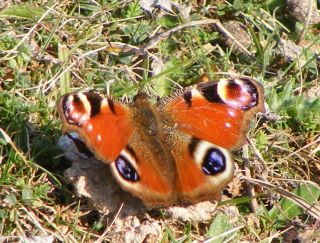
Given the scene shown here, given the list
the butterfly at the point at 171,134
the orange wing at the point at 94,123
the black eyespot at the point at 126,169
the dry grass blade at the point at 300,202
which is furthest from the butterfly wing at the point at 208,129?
the dry grass blade at the point at 300,202

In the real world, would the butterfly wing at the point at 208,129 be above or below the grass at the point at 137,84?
above

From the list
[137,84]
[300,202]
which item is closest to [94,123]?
[137,84]

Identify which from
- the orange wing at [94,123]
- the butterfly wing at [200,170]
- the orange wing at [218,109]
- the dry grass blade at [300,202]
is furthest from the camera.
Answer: the dry grass blade at [300,202]

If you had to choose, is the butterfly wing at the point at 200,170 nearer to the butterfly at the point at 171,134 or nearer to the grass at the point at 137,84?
the butterfly at the point at 171,134

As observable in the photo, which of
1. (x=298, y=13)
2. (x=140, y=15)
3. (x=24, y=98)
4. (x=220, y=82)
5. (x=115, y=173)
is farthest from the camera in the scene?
(x=298, y=13)

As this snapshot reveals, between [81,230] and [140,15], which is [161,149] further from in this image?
[140,15]

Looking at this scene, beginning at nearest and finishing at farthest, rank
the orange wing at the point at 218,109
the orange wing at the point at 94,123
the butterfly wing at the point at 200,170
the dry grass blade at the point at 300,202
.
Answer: the orange wing at the point at 94,123 < the butterfly wing at the point at 200,170 < the orange wing at the point at 218,109 < the dry grass blade at the point at 300,202

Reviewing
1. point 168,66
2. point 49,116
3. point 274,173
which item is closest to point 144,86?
point 168,66
